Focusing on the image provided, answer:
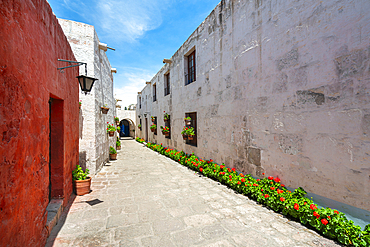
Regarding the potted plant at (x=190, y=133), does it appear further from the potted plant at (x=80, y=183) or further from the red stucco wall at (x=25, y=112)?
the red stucco wall at (x=25, y=112)

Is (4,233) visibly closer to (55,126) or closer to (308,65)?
(55,126)

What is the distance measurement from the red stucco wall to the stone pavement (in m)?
0.73

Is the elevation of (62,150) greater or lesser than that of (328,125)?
lesser

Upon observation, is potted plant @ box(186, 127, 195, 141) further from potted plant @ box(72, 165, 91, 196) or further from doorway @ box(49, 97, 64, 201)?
doorway @ box(49, 97, 64, 201)

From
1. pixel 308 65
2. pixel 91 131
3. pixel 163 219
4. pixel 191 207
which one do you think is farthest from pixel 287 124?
pixel 91 131

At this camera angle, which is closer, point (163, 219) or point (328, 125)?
point (328, 125)

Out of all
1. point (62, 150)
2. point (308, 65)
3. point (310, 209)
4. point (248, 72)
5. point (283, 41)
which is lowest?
point (310, 209)

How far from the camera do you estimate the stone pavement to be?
2383 mm

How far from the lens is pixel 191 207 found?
3.34 meters

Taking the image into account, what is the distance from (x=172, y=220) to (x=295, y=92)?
10.3 feet

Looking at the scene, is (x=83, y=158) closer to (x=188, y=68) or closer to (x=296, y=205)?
(x=188, y=68)

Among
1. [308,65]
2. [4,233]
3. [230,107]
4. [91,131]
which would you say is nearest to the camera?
[4,233]

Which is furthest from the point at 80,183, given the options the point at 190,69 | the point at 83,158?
the point at 190,69

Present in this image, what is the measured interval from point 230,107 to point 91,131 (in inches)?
167
